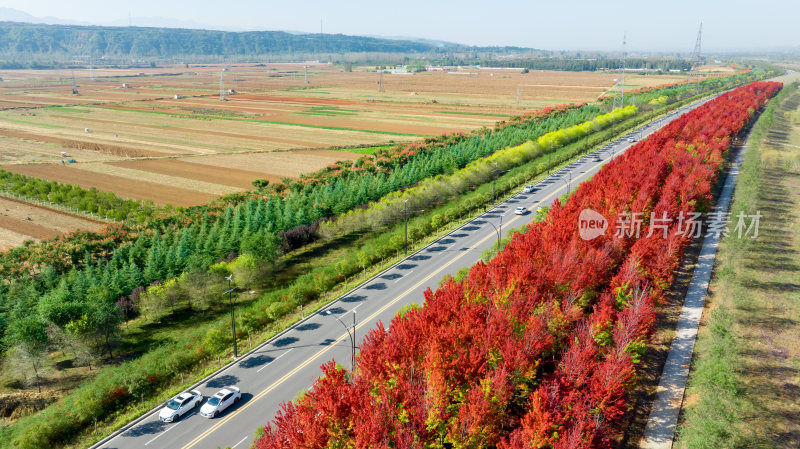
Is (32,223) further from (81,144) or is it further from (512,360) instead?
(512,360)

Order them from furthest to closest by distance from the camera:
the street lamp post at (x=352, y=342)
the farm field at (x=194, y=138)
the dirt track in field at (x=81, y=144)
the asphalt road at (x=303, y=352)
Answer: the dirt track in field at (x=81, y=144) < the farm field at (x=194, y=138) < the street lamp post at (x=352, y=342) < the asphalt road at (x=303, y=352)

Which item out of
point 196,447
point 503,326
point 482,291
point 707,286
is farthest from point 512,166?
point 196,447

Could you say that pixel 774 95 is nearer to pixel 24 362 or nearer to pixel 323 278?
pixel 323 278

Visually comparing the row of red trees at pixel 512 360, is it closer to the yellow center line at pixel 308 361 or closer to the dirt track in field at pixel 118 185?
the yellow center line at pixel 308 361

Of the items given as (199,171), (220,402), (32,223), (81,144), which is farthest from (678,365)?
(81,144)

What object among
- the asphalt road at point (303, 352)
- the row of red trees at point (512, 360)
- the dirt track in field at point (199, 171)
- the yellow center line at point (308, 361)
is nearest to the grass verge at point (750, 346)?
the row of red trees at point (512, 360)

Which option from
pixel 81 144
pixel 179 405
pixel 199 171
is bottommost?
pixel 179 405
